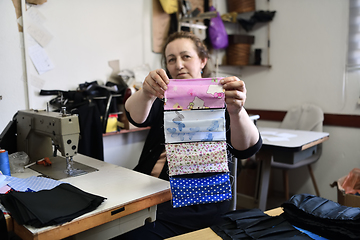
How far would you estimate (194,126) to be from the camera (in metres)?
1.25

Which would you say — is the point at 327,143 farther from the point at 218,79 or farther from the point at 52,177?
the point at 52,177

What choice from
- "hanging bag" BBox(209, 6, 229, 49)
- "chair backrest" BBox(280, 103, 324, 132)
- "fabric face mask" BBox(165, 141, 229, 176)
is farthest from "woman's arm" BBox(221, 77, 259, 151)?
"hanging bag" BBox(209, 6, 229, 49)

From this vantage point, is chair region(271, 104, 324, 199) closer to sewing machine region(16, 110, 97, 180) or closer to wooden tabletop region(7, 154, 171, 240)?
wooden tabletop region(7, 154, 171, 240)

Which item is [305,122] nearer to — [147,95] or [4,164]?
[147,95]

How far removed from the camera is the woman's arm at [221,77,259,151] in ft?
4.01

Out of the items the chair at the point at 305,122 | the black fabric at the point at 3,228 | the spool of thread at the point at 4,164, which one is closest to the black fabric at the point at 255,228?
the black fabric at the point at 3,228

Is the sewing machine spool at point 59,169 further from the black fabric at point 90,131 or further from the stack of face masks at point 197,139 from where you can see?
the black fabric at point 90,131

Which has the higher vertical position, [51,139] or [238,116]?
[238,116]

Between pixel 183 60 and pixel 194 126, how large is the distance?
0.55 m

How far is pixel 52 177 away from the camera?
4.76 ft

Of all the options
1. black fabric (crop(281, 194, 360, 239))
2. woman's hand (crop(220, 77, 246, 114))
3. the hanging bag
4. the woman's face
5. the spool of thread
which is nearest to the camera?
black fabric (crop(281, 194, 360, 239))

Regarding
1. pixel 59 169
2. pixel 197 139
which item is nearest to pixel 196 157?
pixel 197 139

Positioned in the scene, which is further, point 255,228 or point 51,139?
point 51,139

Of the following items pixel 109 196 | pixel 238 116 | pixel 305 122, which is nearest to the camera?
pixel 109 196
